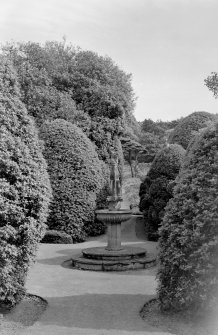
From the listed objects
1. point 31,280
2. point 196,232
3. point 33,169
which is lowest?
point 31,280

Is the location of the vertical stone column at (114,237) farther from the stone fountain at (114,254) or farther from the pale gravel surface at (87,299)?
the pale gravel surface at (87,299)

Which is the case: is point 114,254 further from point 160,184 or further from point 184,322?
point 160,184

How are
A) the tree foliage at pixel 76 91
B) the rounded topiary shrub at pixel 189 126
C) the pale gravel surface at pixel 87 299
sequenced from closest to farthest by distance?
the pale gravel surface at pixel 87 299, the tree foliage at pixel 76 91, the rounded topiary shrub at pixel 189 126

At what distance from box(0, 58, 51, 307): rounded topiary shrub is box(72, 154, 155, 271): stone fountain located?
5.36 meters

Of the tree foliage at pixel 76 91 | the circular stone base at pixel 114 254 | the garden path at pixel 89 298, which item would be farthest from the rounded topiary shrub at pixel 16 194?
the tree foliage at pixel 76 91

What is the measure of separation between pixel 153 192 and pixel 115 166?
5.54 m

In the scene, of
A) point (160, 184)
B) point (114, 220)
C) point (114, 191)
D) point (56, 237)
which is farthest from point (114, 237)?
point (160, 184)

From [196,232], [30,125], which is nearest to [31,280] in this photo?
[30,125]

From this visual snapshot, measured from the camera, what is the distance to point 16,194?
8438 mm

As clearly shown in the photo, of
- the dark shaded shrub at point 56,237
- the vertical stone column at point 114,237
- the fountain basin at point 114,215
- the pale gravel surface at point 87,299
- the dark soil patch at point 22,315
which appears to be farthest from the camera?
the dark shaded shrub at point 56,237

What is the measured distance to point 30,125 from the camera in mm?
9398

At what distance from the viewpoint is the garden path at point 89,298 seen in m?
7.94

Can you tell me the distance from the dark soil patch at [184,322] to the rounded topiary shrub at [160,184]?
11804 millimetres

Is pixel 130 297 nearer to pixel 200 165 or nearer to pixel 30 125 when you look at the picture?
pixel 200 165
